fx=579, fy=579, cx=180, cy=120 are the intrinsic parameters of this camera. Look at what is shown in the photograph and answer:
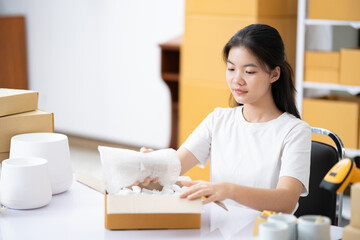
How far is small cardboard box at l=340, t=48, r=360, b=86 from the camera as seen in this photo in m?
3.20

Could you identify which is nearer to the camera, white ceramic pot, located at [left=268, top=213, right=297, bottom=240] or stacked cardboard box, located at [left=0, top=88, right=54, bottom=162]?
white ceramic pot, located at [left=268, top=213, right=297, bottom=240]

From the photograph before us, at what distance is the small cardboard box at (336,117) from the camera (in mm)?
3244

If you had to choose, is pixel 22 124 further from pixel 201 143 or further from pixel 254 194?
pixel 254 194

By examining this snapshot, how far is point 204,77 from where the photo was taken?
3.62 metres

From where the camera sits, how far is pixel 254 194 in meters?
1.50

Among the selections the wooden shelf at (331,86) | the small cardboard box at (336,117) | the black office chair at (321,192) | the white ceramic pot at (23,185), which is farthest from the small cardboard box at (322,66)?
the white ceramic pot at (23,185)

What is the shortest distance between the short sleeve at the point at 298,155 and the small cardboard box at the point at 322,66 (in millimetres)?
1661

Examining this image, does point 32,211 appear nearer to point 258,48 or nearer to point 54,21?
point 258,48

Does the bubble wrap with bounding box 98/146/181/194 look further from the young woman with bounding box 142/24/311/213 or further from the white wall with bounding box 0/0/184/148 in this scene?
the white wall with bounding box 0/0/184/148

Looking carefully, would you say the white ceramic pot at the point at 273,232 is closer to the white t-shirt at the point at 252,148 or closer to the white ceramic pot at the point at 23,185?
the white t-shirt at the point at 252,148

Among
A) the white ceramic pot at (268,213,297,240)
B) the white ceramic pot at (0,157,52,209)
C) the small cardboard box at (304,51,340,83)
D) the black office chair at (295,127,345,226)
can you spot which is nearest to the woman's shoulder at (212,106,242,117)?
the black office chair at (295,127,345,226)

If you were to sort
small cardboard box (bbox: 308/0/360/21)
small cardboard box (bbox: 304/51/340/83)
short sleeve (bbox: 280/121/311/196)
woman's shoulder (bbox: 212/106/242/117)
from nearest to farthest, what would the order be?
1. short sleeve (bbox: 280/121/311/196)
2. woman's shoulder (bbox: 212/106/242/117)
3. small cardboard box (bbox: 308/0/360/21)
4. small cardboard box (bbox: 304/51/340/83)

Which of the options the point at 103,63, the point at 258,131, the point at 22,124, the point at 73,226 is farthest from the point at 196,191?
the point at 103,63

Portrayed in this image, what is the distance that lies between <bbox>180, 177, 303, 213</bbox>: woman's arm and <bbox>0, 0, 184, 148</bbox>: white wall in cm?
299
